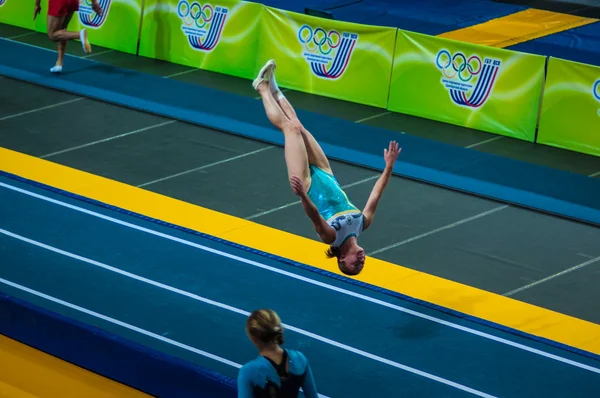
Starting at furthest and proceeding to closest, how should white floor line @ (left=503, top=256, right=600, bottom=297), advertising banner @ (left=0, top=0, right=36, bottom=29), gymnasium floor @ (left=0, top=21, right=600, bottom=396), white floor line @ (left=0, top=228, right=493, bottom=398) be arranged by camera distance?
advertising banner @ (left=0, top=0, right=36, bottom=29)
white floor line @ (left=503, top=256, right=600, bottom=297)
gymnasium floor @ (left=0, top=21, right=600, bottom=396)
white floor line @ (left=0, top=228, right=493, bottom=398)

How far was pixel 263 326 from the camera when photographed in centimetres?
570

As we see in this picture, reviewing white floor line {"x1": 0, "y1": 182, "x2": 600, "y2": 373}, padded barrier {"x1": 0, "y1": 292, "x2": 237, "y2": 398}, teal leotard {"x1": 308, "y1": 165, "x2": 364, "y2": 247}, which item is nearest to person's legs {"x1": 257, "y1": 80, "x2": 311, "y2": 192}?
teal leotard {"x1": 308, "y1": 165, "x2": 364, "y2": 247}

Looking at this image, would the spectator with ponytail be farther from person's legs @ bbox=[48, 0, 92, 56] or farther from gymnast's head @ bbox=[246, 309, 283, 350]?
person's legs @ bbox=[48, 0, 92, 56]

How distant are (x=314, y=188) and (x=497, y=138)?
16.6 feet

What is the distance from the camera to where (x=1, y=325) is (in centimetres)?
901

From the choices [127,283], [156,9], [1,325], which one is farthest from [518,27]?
[1,325]

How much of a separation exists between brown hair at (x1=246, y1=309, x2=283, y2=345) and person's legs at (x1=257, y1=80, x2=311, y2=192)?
3595mm

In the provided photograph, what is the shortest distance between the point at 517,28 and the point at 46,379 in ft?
38.3

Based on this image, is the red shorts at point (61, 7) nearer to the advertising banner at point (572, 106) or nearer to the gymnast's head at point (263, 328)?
the advertising banner at point (572, 106)

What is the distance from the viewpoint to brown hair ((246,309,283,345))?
5.70m

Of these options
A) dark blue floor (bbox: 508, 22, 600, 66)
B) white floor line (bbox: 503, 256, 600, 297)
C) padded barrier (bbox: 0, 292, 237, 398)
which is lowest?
padded barrier (bbox: 0, 292, 237, 398)

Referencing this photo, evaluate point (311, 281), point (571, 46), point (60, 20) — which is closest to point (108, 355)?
point (311, 281)

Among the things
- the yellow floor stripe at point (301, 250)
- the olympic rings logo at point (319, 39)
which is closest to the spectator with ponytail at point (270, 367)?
the yellow floor stripe at point (301, 250)

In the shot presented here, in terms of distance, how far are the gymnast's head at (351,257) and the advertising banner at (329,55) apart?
5938mm
